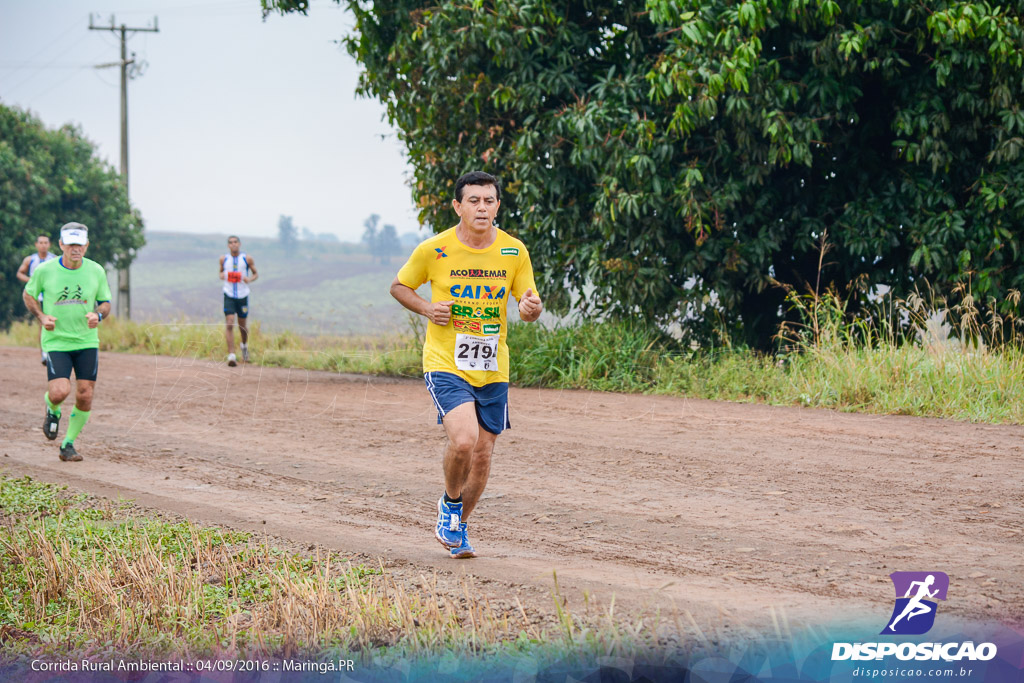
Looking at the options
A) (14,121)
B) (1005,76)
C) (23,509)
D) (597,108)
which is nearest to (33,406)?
(23,509)

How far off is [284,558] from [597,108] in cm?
914

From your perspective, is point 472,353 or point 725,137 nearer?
point 472,353

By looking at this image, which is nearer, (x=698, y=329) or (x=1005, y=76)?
(x=1005, y=76)

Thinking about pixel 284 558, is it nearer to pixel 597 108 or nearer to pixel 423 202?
pixel 597 108

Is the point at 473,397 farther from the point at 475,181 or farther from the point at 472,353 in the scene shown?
the point at 475,181

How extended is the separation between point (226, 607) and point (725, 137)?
1066 cm

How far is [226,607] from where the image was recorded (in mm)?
4980

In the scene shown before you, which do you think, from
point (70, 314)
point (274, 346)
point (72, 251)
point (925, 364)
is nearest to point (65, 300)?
point (70, 314)

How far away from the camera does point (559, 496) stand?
23.9 feet

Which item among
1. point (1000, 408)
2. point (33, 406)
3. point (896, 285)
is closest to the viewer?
point (1000, 408)

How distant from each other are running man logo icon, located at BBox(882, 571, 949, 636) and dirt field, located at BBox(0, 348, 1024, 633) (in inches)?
2.8

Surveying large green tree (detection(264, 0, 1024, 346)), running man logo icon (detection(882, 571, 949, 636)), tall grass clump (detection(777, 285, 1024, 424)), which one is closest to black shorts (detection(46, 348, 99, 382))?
large green tree (detection(264, 0, 1024, 346))

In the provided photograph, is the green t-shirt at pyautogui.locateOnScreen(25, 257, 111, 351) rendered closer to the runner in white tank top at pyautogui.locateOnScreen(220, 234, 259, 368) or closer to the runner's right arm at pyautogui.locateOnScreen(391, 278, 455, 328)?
the runner's right arm at pyautogui.locateOnScreen(391, 278, 455, 328)

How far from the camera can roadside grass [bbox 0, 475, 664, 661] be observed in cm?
433
